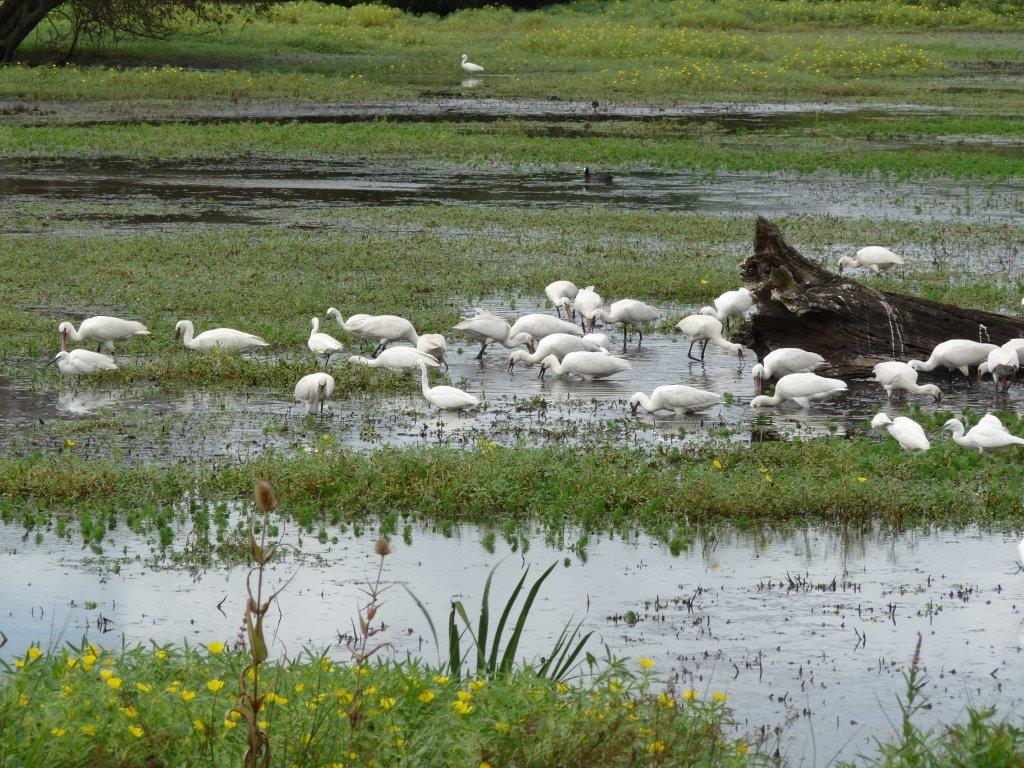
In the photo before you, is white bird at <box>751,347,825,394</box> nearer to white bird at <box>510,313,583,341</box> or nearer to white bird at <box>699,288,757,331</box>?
white bird at <box>699,288,757,331</box>

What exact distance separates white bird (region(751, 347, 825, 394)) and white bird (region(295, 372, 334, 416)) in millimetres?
3609

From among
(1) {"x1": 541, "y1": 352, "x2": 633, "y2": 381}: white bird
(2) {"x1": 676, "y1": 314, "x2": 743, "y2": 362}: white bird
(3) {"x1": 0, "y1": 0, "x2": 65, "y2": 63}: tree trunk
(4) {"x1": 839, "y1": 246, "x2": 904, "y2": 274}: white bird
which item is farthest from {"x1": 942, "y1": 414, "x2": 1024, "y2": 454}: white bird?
(3) {"x1": 0, "y1": 0, "x2": 65, "y2": 63}: tree trunk

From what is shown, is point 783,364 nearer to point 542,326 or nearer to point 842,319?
point 842,319

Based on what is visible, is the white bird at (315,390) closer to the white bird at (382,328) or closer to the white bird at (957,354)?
the white bird at (382,328)

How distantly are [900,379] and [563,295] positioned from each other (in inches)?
161

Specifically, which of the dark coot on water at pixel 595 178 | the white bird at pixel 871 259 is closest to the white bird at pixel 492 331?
the white bird at pixel 871 259

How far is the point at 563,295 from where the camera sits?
15.1m

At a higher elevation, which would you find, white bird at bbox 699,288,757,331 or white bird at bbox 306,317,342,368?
white bird at bbox 699,288,757,331

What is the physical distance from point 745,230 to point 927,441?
1089 cm

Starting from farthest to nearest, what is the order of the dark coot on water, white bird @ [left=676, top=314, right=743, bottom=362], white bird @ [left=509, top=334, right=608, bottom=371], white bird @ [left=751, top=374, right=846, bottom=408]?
1. the dark coot on water
2. white bird @ [left=676, top=314, right=743, bottom=362]
3. white bird @ [left=509, top=334, right=608, bottom=371]
4. white bird @ [left=751, top=374, right=846, bottom=408]

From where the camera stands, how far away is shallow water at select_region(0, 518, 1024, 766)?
21.7 feet

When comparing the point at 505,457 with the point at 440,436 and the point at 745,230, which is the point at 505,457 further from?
the point at 745,230

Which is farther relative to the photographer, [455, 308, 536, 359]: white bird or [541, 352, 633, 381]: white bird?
[455, 308, 536, 359]: white bird

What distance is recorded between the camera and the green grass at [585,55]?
40344mm
